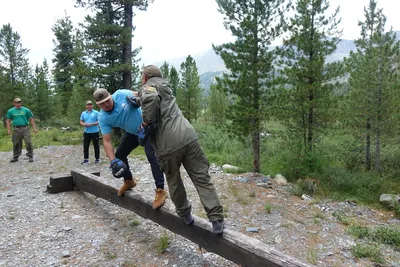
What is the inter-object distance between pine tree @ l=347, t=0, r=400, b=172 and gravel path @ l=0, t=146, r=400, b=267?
24.6 feet

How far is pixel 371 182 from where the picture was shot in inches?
467

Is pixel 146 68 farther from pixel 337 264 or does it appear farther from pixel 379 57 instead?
pixel 379 57

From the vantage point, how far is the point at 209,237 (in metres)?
3.77

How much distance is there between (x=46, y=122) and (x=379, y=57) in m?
28.2

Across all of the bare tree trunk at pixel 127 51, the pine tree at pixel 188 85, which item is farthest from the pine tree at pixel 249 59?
the pine tree at pixel 188 85

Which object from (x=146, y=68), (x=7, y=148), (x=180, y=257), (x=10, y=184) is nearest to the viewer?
(x=146, y=68)

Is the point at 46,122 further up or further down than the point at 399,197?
further up

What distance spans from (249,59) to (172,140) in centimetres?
728

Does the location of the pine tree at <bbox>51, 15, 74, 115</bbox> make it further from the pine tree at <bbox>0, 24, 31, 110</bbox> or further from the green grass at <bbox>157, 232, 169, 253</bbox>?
the green grass at <bbox>157, 232, 169, 253</bbox>

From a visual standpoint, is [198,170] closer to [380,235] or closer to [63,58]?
[380,235]

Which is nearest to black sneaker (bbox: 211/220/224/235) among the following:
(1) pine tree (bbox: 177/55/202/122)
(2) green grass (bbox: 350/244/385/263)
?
(2) green grass (bbox: 350/244/385/263)

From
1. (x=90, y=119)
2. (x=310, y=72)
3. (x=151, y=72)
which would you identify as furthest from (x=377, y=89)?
(x=151, y=72)

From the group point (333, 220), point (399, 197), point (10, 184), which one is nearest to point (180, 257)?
point (333, 220)

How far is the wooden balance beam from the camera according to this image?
10.2ft
